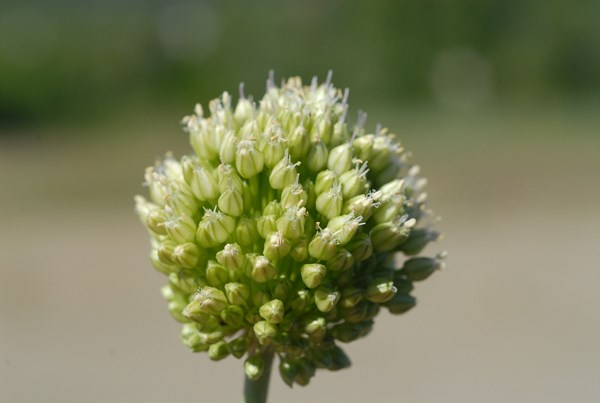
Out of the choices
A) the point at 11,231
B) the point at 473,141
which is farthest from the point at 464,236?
the point at 11,231

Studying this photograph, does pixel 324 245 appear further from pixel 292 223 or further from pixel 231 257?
pixel 231 257

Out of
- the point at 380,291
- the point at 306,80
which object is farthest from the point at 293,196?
the point at 306,80

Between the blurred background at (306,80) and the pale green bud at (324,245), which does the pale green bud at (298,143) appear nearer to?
the pale green bud at (324,245)

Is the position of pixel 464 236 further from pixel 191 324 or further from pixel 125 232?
pixel 191 324

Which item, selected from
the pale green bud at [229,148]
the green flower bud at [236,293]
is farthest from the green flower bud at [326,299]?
the pale green bud at [229,148]

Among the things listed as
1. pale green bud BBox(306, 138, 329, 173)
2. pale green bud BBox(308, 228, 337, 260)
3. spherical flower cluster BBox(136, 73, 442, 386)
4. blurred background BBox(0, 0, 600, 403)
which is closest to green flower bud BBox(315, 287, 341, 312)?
→ spherical flower cluster BBox(136, 73, 442, 386)

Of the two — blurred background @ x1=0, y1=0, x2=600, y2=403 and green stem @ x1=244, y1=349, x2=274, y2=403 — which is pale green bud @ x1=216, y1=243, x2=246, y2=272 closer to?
green stem @ x1=244, y1=349, x2=274, y2=403
